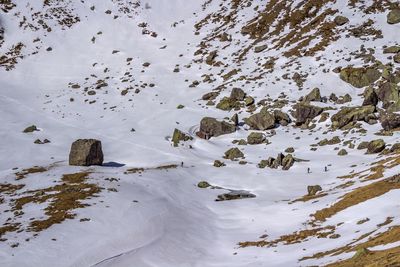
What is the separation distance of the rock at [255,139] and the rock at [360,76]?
15.3m

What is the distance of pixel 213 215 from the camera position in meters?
34.4

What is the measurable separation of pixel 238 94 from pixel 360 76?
16.4 metres

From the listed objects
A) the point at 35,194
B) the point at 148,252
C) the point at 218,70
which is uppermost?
the point at 218,70

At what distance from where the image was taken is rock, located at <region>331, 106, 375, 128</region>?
160 ft

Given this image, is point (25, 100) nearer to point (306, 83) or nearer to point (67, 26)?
point (67, 26)

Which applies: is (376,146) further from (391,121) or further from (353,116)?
(353,116)

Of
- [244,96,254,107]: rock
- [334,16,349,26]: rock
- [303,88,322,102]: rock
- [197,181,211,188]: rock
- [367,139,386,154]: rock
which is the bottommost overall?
[197,181,211,188]: rock

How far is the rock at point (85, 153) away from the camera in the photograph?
149ft

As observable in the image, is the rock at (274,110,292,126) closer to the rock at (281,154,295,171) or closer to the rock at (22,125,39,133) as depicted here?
the rock at (281,154,295,171)

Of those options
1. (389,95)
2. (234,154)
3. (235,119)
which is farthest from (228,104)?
(389,95)

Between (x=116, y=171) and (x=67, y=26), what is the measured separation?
172 ft

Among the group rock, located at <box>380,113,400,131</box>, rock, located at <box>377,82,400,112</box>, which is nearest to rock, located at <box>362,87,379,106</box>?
rock, located at <box>377,82,400,112</box>

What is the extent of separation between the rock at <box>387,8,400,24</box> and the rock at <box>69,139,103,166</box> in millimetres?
46595

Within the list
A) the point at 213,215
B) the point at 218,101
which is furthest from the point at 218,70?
the point at 213,215
